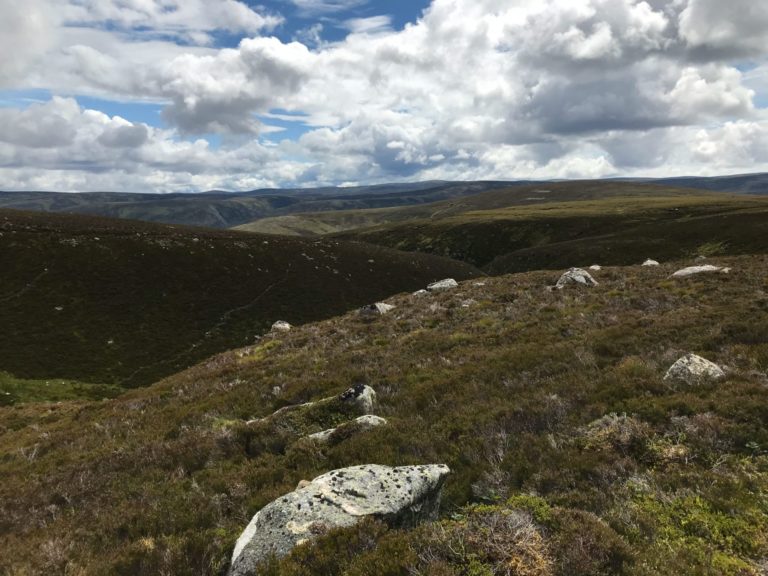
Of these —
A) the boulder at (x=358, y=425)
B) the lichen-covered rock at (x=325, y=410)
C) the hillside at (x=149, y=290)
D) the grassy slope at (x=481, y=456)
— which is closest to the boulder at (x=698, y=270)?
the grassy slope at (x=481, y=456)

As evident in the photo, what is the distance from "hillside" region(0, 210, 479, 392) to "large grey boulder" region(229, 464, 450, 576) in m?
47.0

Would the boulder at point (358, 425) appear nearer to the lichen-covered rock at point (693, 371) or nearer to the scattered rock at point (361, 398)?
the scattered rock at point (361, 398)

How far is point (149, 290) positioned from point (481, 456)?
70997 millimetres

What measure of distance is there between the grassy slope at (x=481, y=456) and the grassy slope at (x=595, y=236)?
86038 mm

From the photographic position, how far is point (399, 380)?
16.8 metres

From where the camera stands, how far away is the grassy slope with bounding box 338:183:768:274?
94438 millimetres

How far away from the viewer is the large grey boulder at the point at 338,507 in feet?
24.7

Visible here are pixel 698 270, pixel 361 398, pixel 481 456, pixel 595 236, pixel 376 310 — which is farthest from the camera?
pixel 595 236

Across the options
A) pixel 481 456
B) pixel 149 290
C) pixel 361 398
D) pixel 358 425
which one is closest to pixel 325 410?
pixel 361 398

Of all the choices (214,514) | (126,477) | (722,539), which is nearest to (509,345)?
(722,539)

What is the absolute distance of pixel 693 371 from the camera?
1234cm

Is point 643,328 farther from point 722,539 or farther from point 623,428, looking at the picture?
point 722,539

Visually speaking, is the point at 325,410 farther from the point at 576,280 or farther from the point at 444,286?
the point at 444,286

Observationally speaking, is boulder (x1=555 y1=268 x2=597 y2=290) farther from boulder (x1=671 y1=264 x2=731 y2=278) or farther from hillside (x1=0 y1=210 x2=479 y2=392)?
hillside (x1=0 y1=210 x2=479 y2=392)
